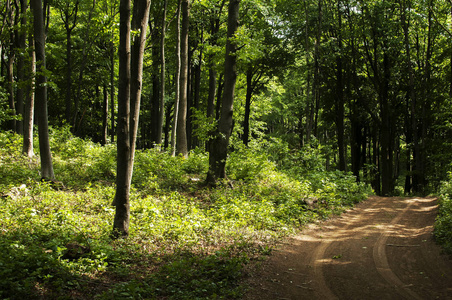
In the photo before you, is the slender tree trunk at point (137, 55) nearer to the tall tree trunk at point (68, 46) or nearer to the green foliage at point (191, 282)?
the green foliage at point (191, 282)

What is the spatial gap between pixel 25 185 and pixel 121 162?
204 inches

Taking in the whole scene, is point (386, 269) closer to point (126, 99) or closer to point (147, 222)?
point (147, 222)

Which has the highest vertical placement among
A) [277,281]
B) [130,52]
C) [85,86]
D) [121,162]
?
[85,86]

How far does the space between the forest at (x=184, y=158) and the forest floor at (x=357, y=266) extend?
1.73 feet

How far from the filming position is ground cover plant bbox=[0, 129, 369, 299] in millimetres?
5633

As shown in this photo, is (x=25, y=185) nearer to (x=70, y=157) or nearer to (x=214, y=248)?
(x=70, y=157)

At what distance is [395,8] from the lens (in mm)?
23000

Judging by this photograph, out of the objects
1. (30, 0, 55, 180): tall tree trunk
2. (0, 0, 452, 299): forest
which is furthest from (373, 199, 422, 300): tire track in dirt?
(30, 0, 55, 180): tall tree trunk

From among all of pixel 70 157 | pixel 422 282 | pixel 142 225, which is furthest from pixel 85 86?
pixel 422 282

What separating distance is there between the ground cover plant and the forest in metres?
0.05

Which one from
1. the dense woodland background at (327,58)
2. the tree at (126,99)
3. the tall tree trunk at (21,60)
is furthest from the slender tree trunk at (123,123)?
the dense woodland background at (327,58)

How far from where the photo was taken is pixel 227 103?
1323 centimetres

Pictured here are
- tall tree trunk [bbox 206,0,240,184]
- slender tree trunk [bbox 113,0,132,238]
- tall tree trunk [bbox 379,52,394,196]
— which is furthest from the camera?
tall tree trunk [bbox 379,52,394,196]

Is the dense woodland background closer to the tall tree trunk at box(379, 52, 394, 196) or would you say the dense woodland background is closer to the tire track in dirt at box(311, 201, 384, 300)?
the tall tree trunk at box(379, 52, 394, 196)
